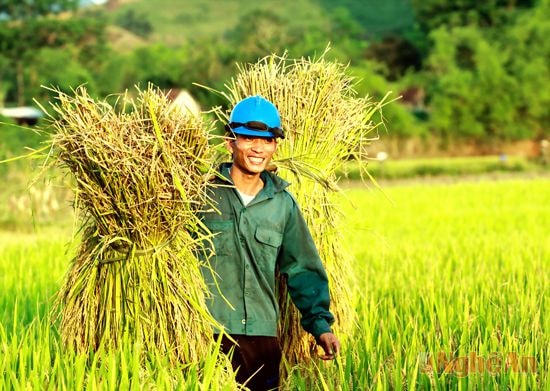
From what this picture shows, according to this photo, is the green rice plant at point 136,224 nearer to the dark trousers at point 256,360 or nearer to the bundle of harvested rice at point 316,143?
the dark trousers at point 256,360

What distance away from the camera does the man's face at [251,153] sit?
296 cm

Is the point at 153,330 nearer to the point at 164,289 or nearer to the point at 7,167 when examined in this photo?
the point at 164,289

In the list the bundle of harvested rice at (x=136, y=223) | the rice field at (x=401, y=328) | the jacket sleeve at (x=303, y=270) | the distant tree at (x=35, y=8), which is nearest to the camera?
the bundle of harvested rice at (x=136, y=223)

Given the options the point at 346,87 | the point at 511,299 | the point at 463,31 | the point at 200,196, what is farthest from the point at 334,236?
the point at 463,31

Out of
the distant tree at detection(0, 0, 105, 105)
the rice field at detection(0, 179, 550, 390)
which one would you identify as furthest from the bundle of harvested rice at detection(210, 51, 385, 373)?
the distant tree at detection(0, 0, 105, 105)

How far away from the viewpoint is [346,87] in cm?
393

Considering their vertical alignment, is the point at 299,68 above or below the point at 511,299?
above

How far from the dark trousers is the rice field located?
0.13 meters

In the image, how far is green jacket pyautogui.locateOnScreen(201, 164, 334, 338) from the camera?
2945 millimetres

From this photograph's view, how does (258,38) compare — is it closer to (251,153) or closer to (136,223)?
(251,153)

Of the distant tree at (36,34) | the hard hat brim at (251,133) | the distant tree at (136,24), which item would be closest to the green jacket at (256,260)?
the hard hat brim at (251,133)

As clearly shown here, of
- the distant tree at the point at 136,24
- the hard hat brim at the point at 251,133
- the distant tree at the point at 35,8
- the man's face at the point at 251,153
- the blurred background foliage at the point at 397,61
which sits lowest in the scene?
the man's face at the point at 251,153

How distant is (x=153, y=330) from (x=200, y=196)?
0.42 meters

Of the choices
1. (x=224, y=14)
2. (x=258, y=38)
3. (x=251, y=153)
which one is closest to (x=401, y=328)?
(x=251, y=153)
